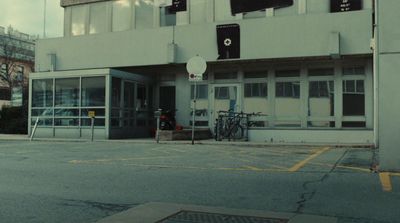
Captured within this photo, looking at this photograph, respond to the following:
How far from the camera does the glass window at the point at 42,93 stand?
25547mm

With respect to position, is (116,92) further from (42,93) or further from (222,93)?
(222,93)

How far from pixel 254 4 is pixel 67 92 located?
9766 millimetres

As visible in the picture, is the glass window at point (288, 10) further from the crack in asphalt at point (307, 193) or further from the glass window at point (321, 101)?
the crack in asphalt at point (307, 193)

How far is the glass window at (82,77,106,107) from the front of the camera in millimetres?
24250

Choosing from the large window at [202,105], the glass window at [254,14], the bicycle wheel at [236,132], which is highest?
the glass window at [254,14]

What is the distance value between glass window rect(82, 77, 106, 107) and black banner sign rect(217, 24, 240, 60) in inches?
220

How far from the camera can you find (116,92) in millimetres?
24656

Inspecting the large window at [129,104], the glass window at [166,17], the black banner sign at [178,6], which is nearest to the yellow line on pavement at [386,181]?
→ the large window at [129,104]

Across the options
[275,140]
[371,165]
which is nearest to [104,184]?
[371,165]

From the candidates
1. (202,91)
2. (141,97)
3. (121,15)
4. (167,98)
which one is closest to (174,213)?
(202,91)

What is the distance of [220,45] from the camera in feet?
78.8

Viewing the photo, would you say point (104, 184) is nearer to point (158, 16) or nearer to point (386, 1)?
point (386, 1)

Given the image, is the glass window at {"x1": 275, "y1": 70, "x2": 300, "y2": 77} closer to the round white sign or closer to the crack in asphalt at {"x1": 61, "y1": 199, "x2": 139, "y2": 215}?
the round white sign

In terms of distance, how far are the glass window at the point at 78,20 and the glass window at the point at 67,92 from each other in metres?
4.32
